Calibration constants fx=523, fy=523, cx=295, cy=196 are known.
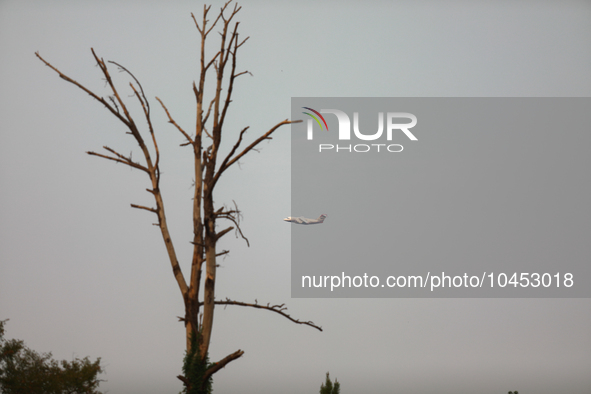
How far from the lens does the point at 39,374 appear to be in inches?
1152

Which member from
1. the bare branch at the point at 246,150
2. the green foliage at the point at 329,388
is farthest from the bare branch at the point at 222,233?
the green foliage at the point at 329,388

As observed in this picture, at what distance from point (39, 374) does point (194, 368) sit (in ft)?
90.2

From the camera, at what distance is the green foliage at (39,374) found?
1121 inches

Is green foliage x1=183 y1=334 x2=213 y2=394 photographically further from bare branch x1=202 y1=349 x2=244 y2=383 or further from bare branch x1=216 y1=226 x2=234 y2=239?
→ bare branch x1=216 y1=226 x2=234 y2=239

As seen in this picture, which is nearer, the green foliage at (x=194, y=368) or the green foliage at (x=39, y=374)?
the green foliage at (x=194, y=368)

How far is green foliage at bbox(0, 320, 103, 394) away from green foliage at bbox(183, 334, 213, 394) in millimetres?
26552

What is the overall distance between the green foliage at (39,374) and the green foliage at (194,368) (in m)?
26.6

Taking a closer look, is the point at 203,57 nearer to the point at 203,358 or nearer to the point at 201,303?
the point at 201,303

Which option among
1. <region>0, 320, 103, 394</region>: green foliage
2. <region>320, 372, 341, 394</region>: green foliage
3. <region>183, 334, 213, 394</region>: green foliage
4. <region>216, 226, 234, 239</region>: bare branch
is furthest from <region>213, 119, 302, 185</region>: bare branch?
<region>0, 320, 103, 394</region>: green foliage

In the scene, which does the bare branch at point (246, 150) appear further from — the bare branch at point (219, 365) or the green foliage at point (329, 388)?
the green foliage at point (329, 388)

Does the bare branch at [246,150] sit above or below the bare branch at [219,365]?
above

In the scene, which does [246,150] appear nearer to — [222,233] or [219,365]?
[222,233]

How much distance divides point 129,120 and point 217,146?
1.18 m

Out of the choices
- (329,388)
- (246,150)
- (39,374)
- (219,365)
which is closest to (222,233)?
(246,150)
